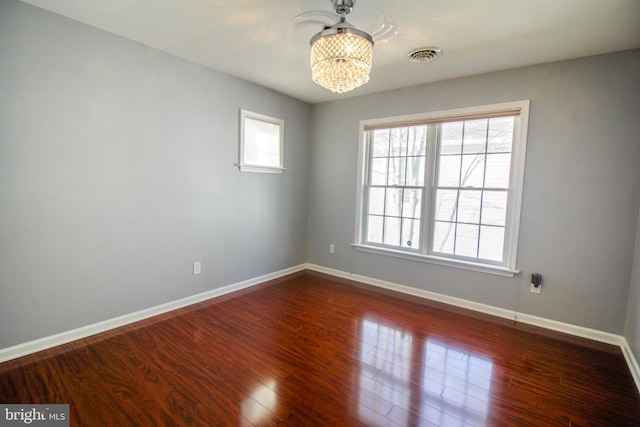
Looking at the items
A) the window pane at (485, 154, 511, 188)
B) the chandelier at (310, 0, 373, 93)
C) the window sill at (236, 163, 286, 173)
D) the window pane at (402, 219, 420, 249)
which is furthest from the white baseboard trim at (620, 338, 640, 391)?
the window sill at (236, 163, 286, 173)

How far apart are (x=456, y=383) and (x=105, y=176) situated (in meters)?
Result: 3.01

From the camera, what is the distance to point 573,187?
2600 mm

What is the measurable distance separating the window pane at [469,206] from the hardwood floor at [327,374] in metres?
1.02

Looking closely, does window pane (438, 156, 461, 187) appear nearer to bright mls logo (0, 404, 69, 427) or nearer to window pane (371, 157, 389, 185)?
window pane (371, 157, 389, 185)

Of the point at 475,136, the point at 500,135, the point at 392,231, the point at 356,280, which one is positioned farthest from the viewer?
the point at 356,280

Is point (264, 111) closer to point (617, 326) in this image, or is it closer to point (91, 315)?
point (91, 315)

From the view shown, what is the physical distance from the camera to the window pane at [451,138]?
10.5 ft

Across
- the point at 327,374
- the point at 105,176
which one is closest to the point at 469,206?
the point at 327,374

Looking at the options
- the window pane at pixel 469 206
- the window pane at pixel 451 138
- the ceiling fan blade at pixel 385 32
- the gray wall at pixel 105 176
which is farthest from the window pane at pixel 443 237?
the gray wall at pixel 105 176

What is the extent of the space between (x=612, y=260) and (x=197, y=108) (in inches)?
155

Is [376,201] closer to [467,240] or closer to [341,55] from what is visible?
[467,240]

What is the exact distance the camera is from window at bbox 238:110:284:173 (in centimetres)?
342

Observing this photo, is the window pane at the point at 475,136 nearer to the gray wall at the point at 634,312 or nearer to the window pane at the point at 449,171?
the window pane at the point at 449,171

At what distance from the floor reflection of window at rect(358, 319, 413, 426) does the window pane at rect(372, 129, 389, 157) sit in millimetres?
2067
